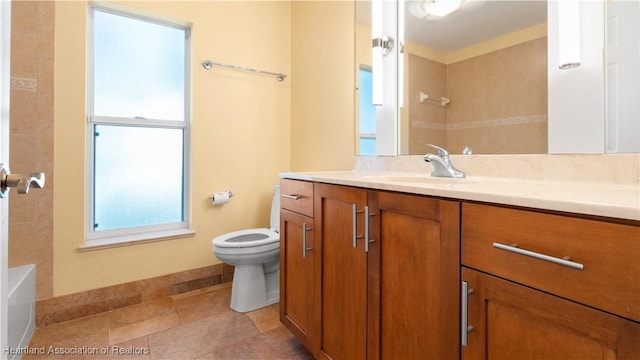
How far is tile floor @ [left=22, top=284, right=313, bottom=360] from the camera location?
1515 millimetres

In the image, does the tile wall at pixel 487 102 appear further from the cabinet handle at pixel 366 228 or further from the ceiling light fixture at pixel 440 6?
the cabinet handle at pixel 366 228

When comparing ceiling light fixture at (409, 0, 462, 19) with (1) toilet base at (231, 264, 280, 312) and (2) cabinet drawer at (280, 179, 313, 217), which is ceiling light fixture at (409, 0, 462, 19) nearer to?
(2) cabinet drawer at (280, 179, 313, 217)

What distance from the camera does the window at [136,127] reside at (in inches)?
78.0

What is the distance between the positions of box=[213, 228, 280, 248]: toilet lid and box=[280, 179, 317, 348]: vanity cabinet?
378 mm

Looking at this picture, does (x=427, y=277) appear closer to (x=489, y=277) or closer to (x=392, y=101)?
(x=489, y=277)

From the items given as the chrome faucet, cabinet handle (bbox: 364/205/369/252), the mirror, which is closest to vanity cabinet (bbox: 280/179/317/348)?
cabinet handle (bbox: 364/205/369/252)

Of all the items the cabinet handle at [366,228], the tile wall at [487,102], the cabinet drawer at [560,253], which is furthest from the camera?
the tile wall at [487,102]

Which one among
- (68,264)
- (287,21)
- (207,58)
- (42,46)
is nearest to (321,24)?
(287,21)

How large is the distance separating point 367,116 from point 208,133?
1.18 meters

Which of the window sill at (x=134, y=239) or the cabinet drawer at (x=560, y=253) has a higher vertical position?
the cabinet drawer at (x=560, y=253)

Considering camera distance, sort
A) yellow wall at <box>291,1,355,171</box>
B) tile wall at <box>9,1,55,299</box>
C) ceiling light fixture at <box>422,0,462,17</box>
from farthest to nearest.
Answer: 1. yellow wall at <box>291,1,355,171</box>
2. tile wall at <box>9,1,55,299</box>
3. ceiling light fixture at <box>422,0,462,17</box>

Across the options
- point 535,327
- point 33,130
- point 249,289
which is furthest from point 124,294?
point 535,327

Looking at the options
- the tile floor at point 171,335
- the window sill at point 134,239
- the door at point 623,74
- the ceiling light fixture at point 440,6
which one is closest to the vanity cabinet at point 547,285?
the door at point 623,74

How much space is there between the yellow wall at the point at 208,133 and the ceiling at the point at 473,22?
0.54 metres
